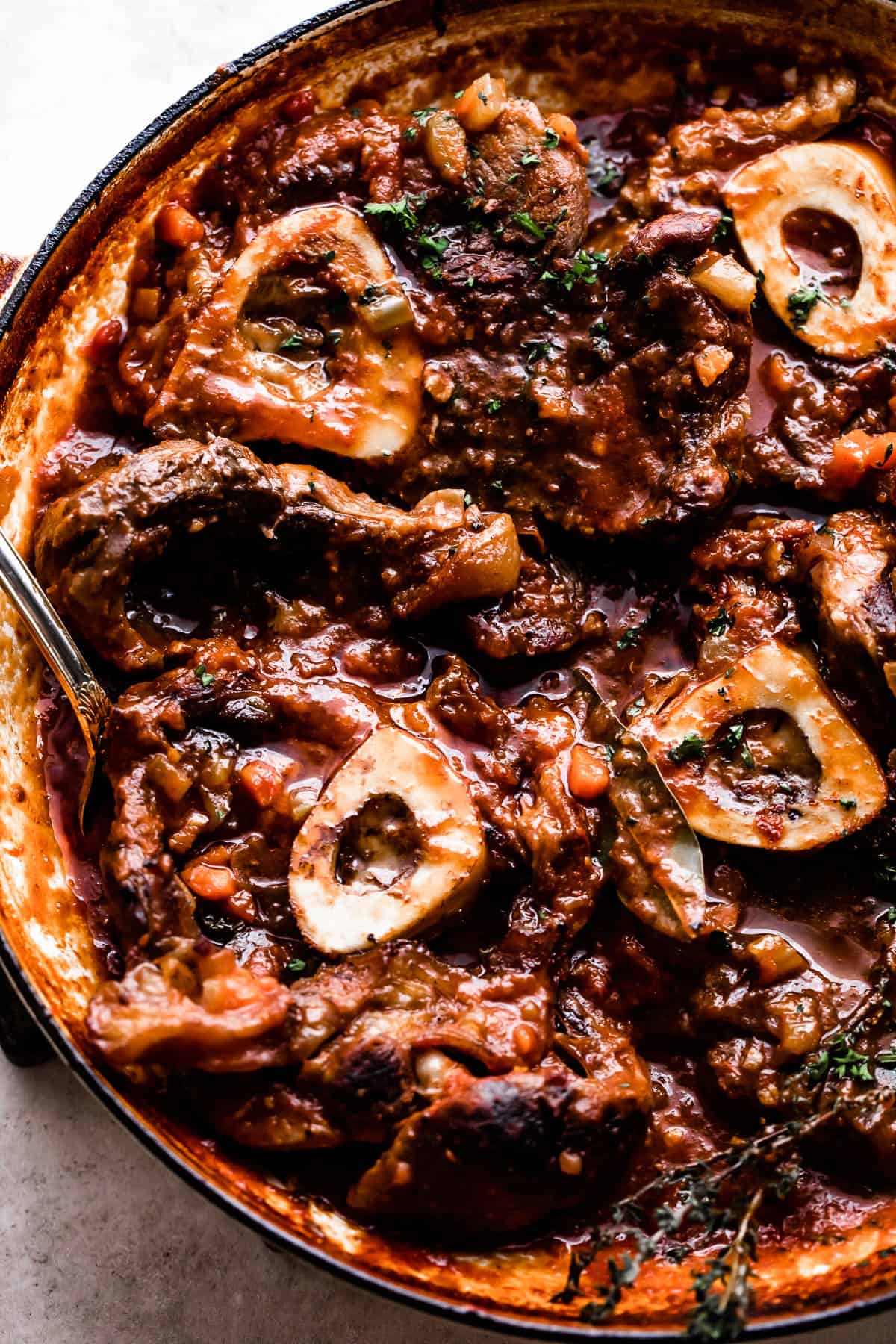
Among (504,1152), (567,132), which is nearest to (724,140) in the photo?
(567,132)

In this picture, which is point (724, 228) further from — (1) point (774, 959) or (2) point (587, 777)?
(1) point (774, 959)

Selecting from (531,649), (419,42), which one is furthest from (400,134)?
(531,649)

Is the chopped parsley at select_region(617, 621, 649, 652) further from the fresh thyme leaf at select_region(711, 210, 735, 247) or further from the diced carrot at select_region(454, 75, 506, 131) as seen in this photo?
the diced carrot at select_region(454, 75, 506, 131)

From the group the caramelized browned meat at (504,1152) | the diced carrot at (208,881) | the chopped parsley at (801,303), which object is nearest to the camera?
the caramelized browned meat at (504,1152)

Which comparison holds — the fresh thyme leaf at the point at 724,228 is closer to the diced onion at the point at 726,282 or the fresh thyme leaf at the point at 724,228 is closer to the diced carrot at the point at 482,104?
the diced onion at the point at 726,282

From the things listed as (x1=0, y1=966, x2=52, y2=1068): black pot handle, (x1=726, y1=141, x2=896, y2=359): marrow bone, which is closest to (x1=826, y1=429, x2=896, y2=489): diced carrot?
(x1=726, y1=141, x2=896, y2=359): marrow bone

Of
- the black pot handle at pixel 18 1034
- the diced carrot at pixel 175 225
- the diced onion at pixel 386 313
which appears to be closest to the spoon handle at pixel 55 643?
the black pot handle at pixel 18 1034
